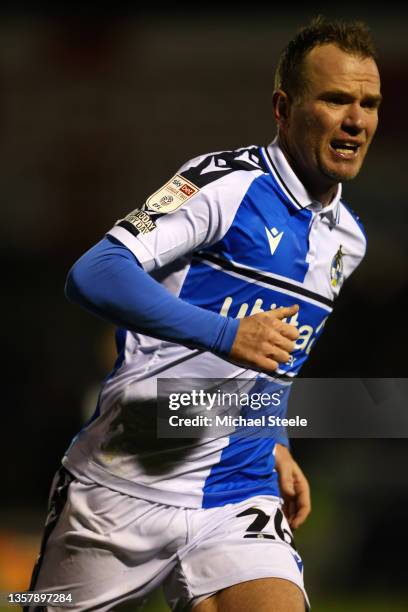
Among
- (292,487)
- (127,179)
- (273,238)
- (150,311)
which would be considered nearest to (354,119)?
(273,238)

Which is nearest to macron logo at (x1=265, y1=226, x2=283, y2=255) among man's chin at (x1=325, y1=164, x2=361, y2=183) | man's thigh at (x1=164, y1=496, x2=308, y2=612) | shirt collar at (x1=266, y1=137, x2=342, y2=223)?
shirt collar at (x1=266, y1=137, x2=342, y2=223)

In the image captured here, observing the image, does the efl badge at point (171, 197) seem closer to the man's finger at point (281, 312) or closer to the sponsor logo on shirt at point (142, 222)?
the sponsor logo on shirt at point (142, 222)

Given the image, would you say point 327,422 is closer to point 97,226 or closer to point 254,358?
point 254,358

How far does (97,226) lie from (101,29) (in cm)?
156

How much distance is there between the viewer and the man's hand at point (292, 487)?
2.78 m

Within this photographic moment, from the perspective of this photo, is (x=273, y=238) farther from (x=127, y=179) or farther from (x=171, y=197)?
(x=127, y=179)

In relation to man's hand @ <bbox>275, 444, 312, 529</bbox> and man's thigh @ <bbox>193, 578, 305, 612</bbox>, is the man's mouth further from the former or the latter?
man's thigh @ <bbox>193, 578, 305, 612</bbox>

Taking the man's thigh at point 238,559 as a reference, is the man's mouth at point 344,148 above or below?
above

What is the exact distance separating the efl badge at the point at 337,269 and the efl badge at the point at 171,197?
20.0 inches

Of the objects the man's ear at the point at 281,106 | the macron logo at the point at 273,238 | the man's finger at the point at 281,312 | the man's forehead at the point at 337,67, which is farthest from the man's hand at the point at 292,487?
the man's forehead at the point at 337,67

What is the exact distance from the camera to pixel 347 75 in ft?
7.96

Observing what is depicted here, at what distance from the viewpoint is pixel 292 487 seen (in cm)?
279

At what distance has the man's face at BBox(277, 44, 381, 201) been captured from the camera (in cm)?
243

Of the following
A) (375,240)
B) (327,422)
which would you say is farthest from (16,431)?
(327,422)
